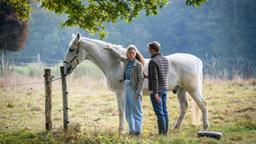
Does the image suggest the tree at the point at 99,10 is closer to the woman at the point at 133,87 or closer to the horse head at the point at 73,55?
the horse head at the point at 73,55

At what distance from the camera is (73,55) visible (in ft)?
32.8

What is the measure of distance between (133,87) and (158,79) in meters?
0.55

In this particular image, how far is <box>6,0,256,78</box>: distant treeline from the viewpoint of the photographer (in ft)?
145

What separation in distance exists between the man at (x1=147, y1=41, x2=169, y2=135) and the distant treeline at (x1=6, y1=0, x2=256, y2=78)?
1319 inches

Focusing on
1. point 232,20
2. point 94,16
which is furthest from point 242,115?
point 232,20

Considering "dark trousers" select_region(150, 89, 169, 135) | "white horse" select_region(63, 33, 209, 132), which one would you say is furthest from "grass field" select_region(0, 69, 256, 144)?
"white horse" select_region(63, 33, 209, 132)

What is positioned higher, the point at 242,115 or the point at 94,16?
the point at 94,16

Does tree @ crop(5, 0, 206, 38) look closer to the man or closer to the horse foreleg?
the man

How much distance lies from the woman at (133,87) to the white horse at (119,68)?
656 mm

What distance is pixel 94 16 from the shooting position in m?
9.80

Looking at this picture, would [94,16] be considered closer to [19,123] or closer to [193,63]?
[193,63]

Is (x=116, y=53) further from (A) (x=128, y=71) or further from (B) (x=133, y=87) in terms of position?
(B) (x=133, y=87)

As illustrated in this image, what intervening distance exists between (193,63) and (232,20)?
38.0 meters

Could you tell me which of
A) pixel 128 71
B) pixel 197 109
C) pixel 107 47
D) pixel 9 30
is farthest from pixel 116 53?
pixel 9 30
